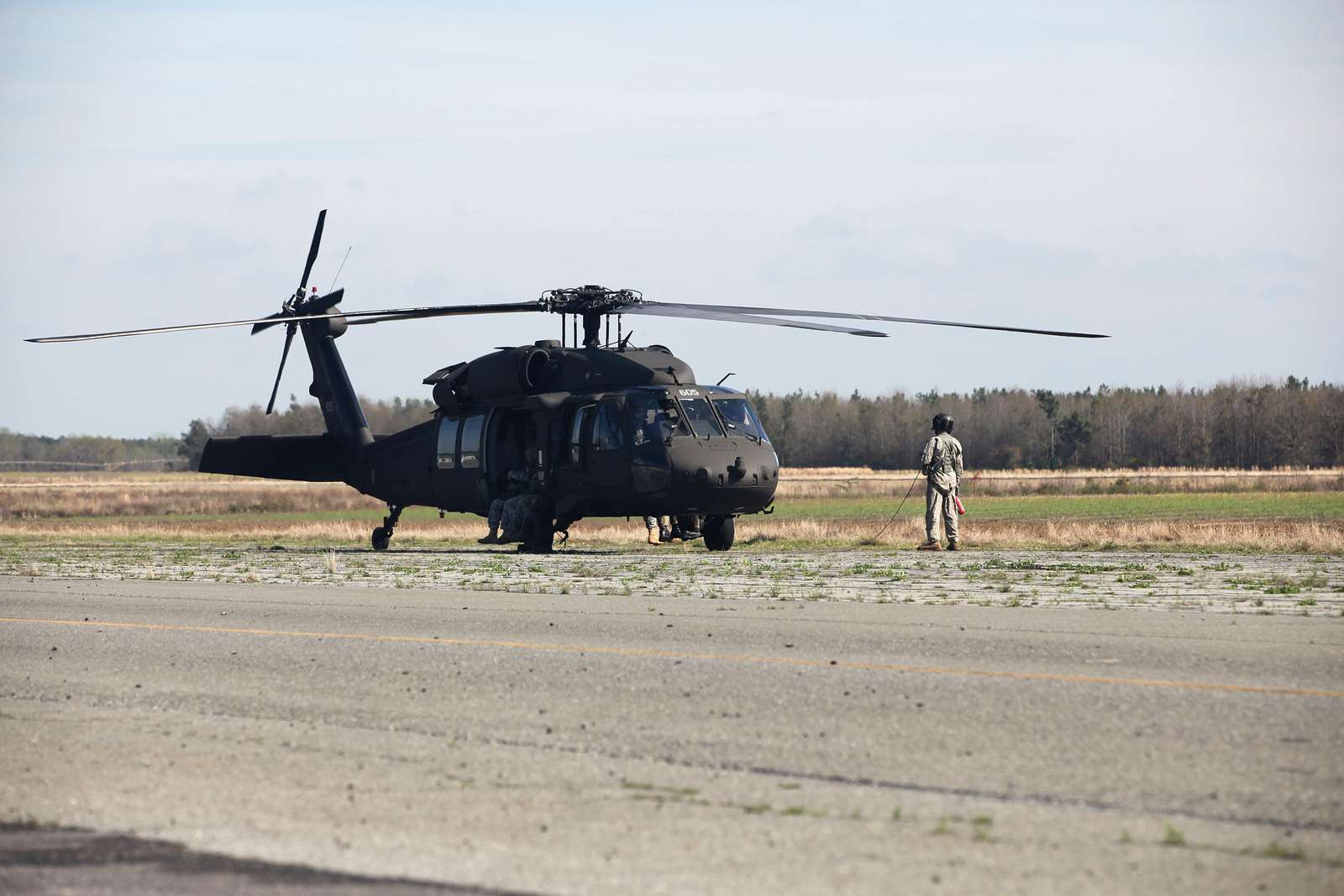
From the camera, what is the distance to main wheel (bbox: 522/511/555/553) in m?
26.3

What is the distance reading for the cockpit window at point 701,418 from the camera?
24547 mm

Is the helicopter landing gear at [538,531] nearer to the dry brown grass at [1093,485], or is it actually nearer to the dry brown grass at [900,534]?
the dry brown grass at [900,534]

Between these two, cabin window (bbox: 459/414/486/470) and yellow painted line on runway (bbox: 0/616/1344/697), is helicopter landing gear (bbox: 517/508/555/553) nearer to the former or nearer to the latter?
cabin window (bbox: 459/414/486/470)

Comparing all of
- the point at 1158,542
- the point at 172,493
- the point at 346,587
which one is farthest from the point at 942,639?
the point at 172,493

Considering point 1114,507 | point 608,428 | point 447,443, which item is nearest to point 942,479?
point 608,428

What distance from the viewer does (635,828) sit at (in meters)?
6.56

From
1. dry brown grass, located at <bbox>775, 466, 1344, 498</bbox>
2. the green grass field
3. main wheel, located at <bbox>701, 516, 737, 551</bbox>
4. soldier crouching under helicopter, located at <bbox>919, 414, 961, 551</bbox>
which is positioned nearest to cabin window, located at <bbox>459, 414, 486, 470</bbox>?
main wheel, located at <bbox>701, 516, 737, 551</bbox>

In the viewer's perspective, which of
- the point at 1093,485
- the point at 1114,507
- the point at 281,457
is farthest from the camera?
the point at 1093,485

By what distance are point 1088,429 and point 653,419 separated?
12025cm

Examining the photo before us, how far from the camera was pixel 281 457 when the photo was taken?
3108cm

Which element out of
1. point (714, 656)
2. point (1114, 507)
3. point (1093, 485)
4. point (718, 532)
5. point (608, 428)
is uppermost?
A: point (608, 428)

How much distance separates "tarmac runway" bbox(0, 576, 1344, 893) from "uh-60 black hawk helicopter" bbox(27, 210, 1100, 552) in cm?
1033

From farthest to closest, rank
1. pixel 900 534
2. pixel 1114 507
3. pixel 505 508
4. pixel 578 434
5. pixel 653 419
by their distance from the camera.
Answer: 1. pixel 1114 507
2. pixel 900 534
3. pixel 505 508
4. pixel 578 434
5. pixel 653 419

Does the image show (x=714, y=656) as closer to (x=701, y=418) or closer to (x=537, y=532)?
(x=701, y=418)
